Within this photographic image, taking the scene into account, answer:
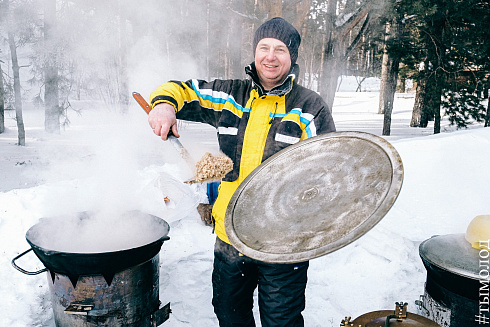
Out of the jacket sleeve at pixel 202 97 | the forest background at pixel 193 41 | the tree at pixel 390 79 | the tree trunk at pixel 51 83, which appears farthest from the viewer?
the tree trunk at pixel 51 83

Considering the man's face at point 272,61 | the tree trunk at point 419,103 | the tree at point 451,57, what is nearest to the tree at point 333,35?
the tree at point 451,57

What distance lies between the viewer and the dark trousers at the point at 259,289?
2135mm

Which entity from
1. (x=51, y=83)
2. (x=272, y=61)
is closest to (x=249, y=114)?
(x=272, y=61)

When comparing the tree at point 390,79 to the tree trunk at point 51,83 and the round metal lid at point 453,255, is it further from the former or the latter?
the tree trunk at point 51,83

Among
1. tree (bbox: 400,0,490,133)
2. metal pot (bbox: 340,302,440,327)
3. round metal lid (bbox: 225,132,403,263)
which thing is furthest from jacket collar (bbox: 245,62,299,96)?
tree (bbox: 400,0,490,133)

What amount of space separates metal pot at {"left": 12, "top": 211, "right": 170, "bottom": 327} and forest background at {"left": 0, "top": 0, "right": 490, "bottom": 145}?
5.08 meters

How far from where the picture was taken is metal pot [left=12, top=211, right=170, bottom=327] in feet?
7.50

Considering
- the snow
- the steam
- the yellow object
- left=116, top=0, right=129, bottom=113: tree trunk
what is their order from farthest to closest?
left=116, top=0, right=129, bottom=113: tree trunk, the snow, the steam, the yellow object

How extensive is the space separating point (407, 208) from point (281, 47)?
3975 millimetres

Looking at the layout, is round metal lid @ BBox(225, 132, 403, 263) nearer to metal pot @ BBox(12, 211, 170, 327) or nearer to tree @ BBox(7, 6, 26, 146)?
metal pot @ BBox(12, 211, 170, 327)

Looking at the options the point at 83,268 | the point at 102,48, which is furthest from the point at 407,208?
the point at 102,48

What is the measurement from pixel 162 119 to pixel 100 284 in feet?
4.27

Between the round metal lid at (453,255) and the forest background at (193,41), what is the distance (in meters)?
5.91

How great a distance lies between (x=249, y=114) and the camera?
2137mm
